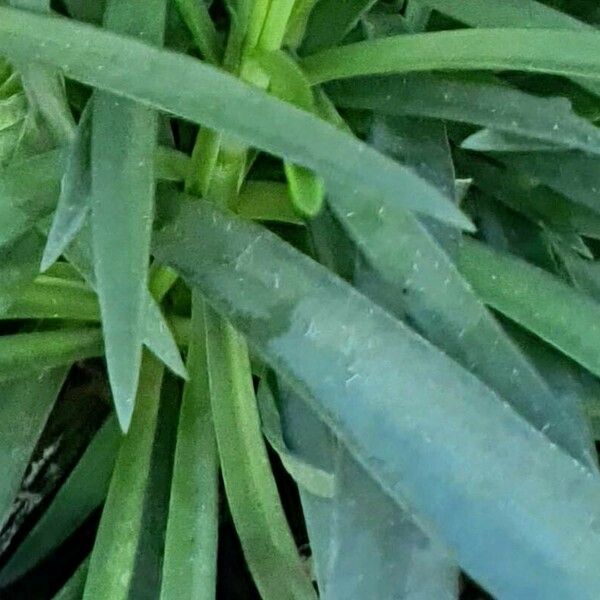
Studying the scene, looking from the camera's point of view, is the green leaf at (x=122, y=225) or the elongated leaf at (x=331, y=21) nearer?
the green leaf at (x=122, y=225)

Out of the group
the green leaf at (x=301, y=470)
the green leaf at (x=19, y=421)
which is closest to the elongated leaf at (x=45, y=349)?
the green leaf at (x=19, y=421)

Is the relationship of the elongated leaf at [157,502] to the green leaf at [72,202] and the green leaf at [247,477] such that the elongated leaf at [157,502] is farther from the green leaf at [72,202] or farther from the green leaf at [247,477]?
the green leaf at [72,202]

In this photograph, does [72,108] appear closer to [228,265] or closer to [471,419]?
[228,265]

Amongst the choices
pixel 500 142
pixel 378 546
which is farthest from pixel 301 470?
pixel 500 142

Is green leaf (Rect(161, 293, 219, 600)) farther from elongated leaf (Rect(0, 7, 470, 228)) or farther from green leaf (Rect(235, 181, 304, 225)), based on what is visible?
elongated leaf (Rect(0, 7, 470, 228))

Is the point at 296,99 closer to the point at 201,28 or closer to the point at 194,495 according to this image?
the point at 201,28
